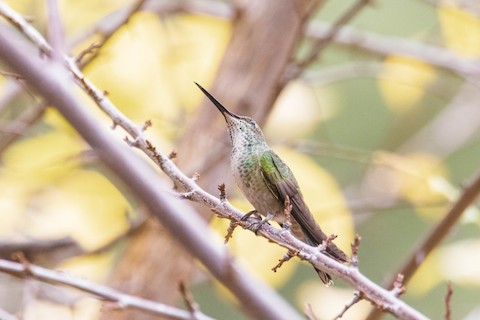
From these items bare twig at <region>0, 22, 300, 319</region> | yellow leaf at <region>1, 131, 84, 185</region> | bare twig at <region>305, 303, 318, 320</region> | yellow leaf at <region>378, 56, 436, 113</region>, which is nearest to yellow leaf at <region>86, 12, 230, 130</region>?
yellow leaf at <region>1, 131, 84, 185</region>

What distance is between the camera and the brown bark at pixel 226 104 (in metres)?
3.74

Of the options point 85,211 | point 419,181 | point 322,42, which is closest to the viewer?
point 322,42

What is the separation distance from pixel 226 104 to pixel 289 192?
4.44 feet

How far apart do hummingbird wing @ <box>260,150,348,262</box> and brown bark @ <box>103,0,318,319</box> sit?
3.02 ft

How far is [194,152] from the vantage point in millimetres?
3914

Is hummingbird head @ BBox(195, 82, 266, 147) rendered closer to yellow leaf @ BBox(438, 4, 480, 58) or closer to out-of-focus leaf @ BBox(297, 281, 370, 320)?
out-of-focus leaf @ BBox(297, 281, 370, 320)

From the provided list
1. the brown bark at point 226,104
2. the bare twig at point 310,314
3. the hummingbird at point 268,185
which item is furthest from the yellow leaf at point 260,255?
the bare twig at point 310,314

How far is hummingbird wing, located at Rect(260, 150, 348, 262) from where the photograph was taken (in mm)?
2416

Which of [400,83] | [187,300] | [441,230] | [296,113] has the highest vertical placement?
[400,83]

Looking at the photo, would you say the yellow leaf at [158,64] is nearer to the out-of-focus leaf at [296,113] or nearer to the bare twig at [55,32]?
the out-of-focus leaf at [296,113]

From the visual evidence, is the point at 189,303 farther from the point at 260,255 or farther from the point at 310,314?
the point at 260,255

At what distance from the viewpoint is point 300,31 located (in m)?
3.87

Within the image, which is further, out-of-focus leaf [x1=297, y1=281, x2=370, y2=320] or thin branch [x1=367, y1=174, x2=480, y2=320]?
out-of-focus leaf [x1=297, y1=281, x2=370, y2=320]

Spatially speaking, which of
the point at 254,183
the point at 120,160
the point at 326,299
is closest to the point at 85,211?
the point at 326,299
